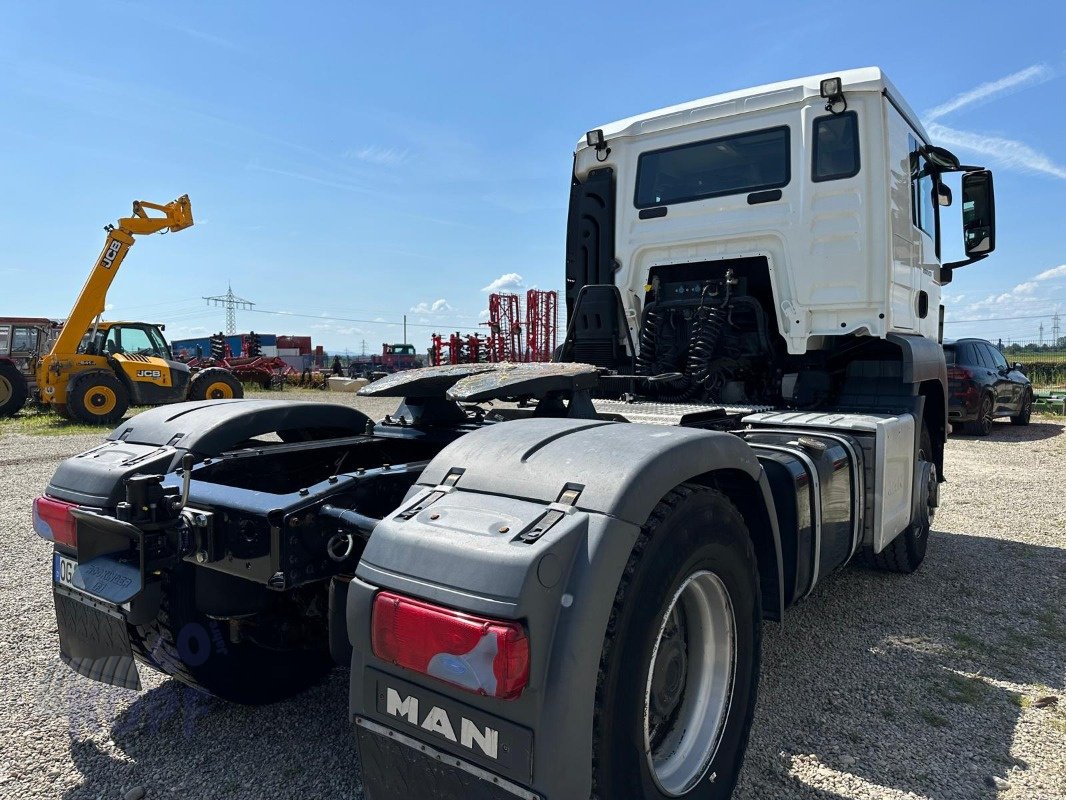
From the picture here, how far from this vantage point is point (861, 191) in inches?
157

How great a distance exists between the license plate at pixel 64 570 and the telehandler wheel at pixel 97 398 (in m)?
13.4

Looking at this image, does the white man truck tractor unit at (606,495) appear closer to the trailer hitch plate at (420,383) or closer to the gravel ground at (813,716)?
the trailer hitch plate at (420,383)

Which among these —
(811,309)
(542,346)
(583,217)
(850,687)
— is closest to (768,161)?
(811,309)

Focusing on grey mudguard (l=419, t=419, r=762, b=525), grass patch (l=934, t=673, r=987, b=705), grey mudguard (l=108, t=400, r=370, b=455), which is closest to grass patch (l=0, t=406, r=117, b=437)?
grey mudguard (l=108, t=400, r=370, b=455)

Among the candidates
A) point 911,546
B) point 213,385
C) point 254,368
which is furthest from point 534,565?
point 254,368

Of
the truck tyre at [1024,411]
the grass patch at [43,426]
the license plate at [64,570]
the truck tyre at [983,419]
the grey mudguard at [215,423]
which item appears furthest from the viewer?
the truck tyre at [1024,411]

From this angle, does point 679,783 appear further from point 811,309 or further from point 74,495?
point 811,309

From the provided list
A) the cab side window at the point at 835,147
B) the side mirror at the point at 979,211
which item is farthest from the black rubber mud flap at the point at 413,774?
the side mirror at the point at 979,211

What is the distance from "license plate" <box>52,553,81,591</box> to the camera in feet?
7.67

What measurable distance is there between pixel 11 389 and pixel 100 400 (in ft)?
9.37

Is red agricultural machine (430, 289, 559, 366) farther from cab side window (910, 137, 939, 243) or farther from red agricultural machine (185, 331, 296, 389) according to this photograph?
cab side window (910, 137, 939, 243)

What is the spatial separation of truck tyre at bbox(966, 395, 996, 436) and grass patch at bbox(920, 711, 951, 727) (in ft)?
36.3

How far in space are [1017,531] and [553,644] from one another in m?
5.95

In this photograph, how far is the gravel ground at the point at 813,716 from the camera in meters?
2.35
